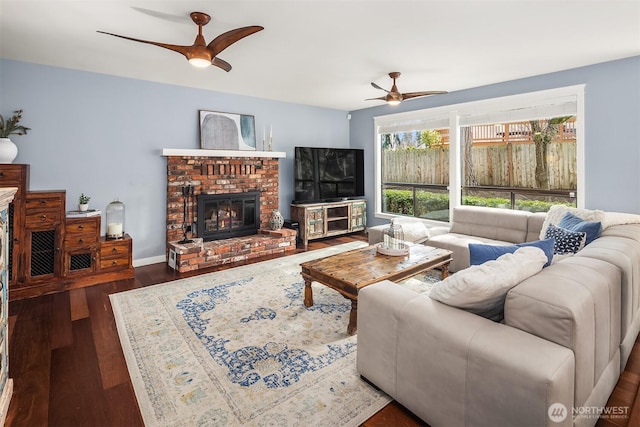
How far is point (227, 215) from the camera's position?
17.6ft

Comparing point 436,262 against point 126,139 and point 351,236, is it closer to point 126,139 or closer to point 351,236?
point 351,236

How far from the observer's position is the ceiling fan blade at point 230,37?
241 centimetres

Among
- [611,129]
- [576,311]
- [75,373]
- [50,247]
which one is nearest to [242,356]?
[75,373]

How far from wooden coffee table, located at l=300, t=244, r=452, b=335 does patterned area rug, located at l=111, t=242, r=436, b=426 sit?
30 centimetres

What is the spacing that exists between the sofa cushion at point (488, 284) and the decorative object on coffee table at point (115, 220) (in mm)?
3905

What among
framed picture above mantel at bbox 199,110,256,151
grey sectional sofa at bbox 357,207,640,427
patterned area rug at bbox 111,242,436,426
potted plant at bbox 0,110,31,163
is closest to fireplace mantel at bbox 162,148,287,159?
framed picture above mantel at bbox 199,110,256,151

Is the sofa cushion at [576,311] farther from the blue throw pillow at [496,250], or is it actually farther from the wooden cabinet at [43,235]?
the wooden cabinet at [43,235]

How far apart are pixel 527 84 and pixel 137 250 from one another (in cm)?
576

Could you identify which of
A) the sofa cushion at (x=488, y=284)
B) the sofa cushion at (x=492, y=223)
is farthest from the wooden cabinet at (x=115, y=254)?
the sofa cushion at (x=492, y=223)

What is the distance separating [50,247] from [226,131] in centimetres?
276

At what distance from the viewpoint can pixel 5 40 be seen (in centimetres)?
315

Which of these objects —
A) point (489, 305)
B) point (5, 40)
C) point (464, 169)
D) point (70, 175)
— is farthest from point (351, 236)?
point (5, 40)

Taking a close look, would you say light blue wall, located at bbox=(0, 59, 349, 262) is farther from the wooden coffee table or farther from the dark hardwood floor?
the wooden coffee table

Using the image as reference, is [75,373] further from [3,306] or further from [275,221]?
[275,221]
